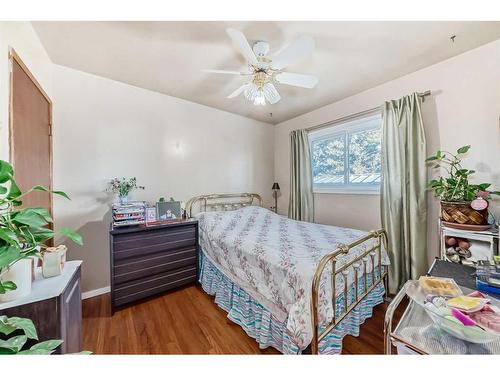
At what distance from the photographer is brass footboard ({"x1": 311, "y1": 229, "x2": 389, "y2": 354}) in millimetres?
1279

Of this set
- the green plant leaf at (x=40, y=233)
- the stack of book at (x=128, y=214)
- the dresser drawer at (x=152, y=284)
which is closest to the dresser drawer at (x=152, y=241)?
the stack of book at (x=128, y=214)

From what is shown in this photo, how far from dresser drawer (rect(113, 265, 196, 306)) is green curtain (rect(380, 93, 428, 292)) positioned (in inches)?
95.2

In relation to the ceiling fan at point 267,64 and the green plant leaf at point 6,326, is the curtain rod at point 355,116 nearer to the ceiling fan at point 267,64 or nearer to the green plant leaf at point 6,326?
the ceiling fan at point 267,64

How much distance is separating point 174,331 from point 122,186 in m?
1.66

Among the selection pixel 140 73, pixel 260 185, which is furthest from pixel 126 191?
pixel 260 185

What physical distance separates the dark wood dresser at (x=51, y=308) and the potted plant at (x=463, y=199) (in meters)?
2.85

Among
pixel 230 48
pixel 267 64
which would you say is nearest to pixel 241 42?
pixel 267 64

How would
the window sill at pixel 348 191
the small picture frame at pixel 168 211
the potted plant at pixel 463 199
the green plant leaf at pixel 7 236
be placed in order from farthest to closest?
the window sill at pixel 348 191
the small picture frame at pixel 168 211
the potted plant at pixel 463 199
the green plant leaf at pixel 7 236

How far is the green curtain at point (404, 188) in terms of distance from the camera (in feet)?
7.23

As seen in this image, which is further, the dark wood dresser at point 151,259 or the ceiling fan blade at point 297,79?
the dark wood dresser at point 151,259

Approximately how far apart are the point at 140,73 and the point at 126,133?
29.2 inches

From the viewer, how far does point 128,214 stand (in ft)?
7.29
